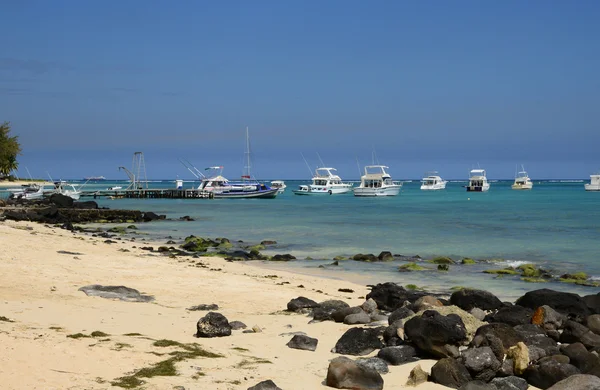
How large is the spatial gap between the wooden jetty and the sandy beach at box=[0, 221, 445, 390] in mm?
70851

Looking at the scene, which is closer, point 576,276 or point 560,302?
point 560,302

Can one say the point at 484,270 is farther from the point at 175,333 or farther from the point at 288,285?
the point at 175,333

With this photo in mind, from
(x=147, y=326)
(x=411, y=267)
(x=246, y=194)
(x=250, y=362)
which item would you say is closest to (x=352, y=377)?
(x=250, y=362)

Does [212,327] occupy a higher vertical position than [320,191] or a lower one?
lower

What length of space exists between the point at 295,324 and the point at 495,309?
404 centimetres

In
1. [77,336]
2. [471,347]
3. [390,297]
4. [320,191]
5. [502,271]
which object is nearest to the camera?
[77,336]

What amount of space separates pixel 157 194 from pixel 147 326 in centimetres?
8571

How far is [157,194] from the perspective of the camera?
94.1 metres

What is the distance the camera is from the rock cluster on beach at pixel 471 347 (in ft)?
25.7

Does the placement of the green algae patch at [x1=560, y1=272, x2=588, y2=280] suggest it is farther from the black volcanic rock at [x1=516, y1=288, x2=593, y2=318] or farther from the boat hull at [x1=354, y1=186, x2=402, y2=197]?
the boat hull at [x1=354, y1=186, x2=402, y2=197]

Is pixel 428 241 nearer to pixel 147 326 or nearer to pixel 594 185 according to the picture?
pixel 147 326

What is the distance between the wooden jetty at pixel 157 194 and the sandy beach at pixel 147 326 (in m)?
70.9

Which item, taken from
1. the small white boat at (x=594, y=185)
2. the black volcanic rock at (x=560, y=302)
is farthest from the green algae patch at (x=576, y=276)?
the small white boat at (x=594, y=185)

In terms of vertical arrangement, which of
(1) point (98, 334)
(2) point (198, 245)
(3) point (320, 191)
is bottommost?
(2) point (198, 245)
